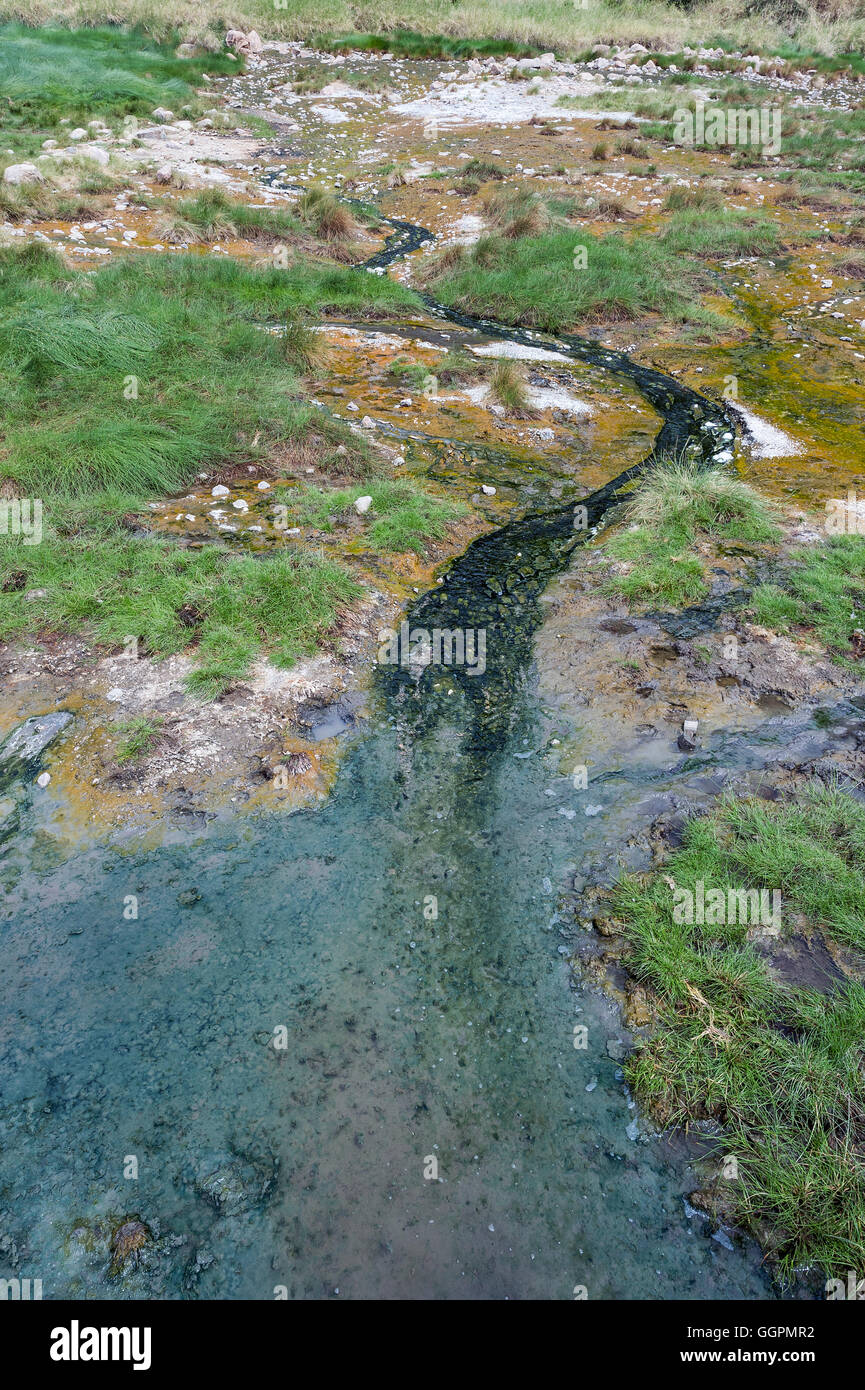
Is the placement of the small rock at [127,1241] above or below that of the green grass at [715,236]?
below

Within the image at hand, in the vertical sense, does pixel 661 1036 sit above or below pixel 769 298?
below

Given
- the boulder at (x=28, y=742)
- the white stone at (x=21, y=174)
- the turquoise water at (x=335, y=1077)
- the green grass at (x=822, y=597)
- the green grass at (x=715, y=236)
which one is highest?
the white stone at (x=21, y=174)

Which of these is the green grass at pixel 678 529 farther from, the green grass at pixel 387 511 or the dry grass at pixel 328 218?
the dry grass at pixel 328 218

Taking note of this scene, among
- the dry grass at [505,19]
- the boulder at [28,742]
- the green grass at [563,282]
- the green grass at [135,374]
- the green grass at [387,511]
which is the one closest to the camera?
the boulder at [28,742]

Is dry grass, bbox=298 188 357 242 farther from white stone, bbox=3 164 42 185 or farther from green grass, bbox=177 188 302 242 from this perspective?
white stone, bbox=3 164 42 185

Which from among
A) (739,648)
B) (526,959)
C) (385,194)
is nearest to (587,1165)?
(526,959)

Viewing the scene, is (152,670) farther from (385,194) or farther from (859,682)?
(385,194)

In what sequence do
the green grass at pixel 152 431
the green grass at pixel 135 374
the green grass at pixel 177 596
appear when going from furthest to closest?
the green grass at pixel 135 374
the green grass at pixel 152 431
the green grass at pixel 177 596

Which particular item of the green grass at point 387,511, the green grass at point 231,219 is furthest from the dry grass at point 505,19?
the green grass at point 387,511
